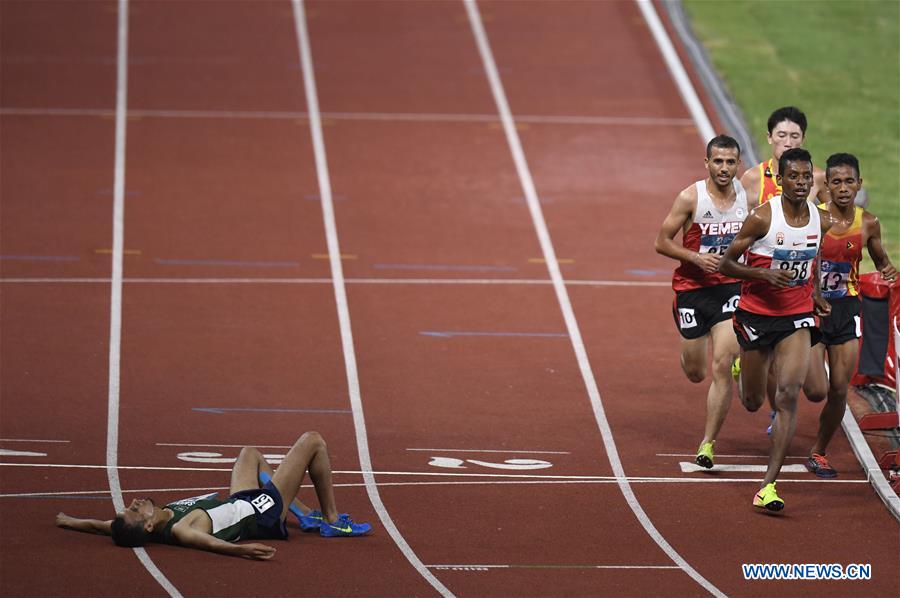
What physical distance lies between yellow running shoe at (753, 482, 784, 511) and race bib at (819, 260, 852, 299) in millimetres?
1322

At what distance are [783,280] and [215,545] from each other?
3.33 meters

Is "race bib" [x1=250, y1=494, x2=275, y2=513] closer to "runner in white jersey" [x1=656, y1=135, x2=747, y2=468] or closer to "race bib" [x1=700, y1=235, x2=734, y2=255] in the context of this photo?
"runner in white jersey" [x1=656, y1=135, x2=747, y2=468]

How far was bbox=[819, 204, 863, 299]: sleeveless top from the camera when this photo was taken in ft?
34.2

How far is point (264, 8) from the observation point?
2238cm

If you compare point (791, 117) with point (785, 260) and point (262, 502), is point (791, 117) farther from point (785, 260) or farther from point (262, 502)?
point (262, 502)

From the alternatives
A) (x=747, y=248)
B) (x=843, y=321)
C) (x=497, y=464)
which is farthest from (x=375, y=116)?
(x=747, y=248)

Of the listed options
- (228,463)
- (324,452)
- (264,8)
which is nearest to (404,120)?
(264,8)

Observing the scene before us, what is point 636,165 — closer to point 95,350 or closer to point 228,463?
point 95,350

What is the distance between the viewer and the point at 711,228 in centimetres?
1072

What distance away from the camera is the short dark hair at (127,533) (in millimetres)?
8852

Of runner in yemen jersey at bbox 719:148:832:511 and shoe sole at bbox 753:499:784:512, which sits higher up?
runner in yemen jersey at bbox 719:148:832:511

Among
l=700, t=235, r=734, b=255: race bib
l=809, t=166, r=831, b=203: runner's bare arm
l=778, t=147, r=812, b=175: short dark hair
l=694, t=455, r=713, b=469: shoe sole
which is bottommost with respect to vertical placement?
l=694, t=455, r=713, b=469: shoe sole

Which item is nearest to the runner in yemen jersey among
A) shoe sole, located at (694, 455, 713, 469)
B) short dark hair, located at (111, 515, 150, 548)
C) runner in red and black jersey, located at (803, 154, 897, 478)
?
runner in red and black jersey, located at (803, 154, 897, 478)

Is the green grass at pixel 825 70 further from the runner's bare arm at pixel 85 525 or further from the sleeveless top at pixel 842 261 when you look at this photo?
the runner's bare arm at pixel 85 525
